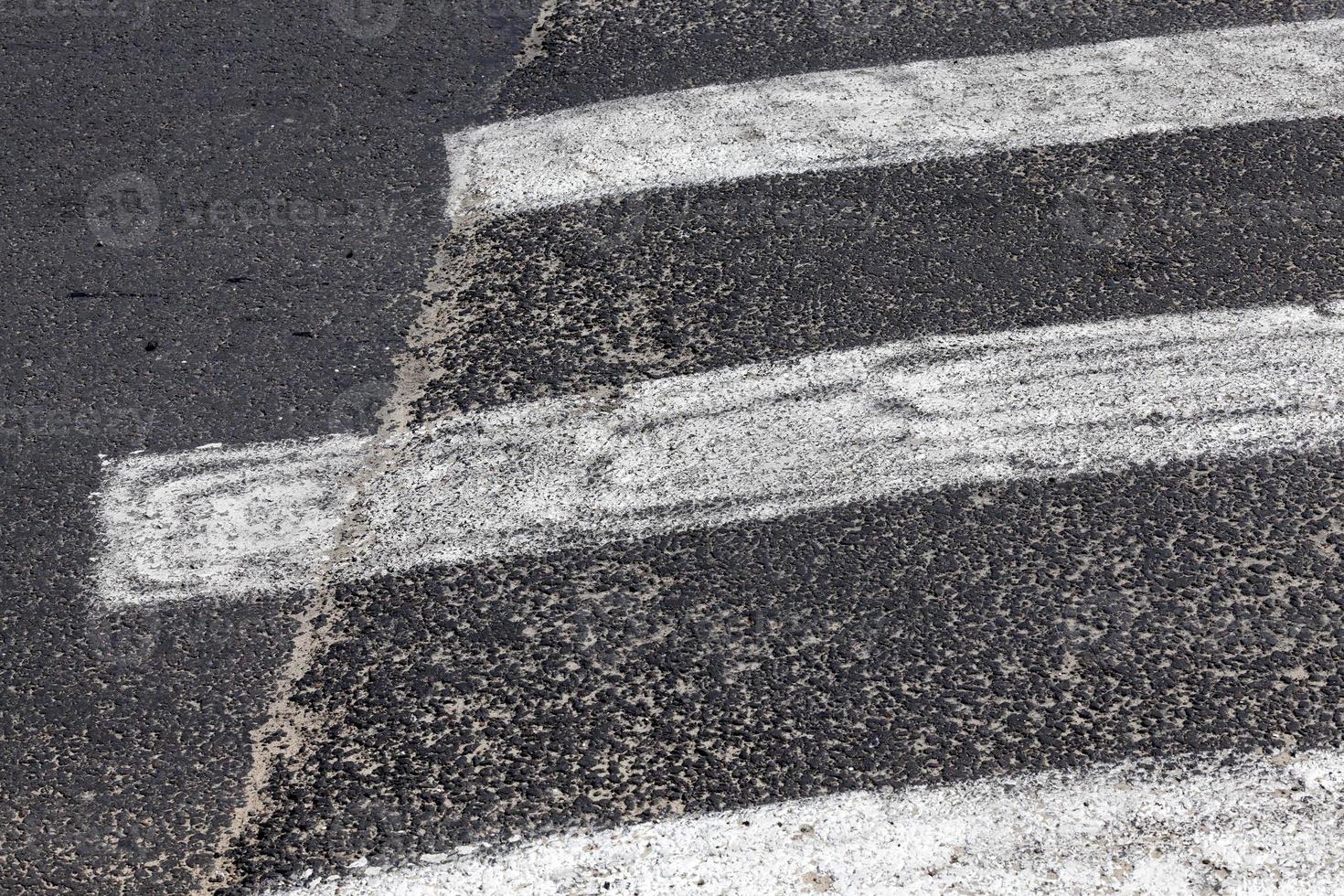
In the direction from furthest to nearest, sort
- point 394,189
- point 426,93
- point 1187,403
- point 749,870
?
point 426,93
point 394,189
point 1187,403
point 749,870

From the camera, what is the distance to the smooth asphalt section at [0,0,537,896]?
9.76 feet

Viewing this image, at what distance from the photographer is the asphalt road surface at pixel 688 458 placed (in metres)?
2.76

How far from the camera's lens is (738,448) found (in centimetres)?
360

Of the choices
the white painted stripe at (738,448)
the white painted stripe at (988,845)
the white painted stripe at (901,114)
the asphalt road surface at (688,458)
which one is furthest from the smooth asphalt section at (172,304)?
the white painted stripe at (988,845)

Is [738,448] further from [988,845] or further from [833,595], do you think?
[988,845]

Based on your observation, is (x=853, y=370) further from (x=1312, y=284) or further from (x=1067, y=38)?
(x=1067, y=38)

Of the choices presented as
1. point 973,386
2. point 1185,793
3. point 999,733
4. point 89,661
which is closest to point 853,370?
point 973,386

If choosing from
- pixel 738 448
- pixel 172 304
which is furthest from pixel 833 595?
pixel 172 304

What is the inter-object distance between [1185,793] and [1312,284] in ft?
6.05

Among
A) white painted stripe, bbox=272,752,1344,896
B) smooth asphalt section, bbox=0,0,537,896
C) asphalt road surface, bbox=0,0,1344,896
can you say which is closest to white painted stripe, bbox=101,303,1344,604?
asphalt road surface, bbox=0,0,1344,896

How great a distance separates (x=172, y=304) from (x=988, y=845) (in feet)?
9.28

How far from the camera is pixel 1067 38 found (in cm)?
526

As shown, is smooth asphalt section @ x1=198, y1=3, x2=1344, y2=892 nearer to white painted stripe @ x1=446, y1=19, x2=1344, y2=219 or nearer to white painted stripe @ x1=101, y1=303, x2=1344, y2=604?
white painted stripe @ x1=101, y1=303, x2=1344, y2=604

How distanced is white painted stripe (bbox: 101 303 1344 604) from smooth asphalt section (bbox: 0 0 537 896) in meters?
0.16
